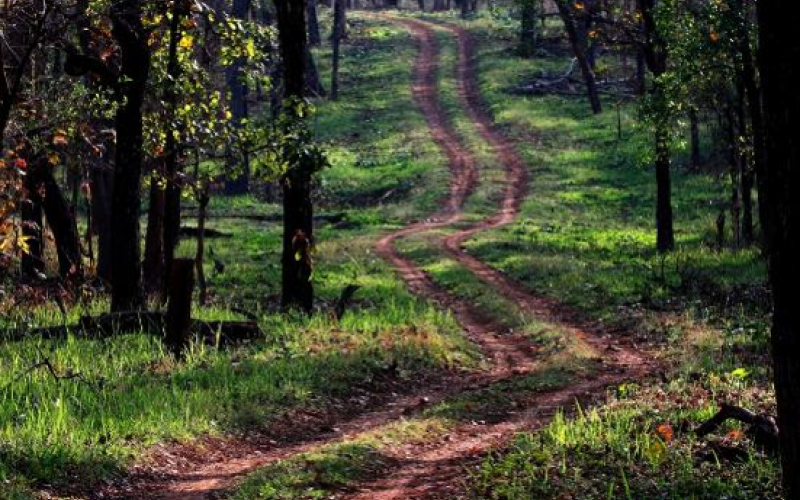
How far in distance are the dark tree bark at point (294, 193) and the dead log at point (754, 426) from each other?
877 centimetres

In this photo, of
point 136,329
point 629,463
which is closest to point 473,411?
point 629,463

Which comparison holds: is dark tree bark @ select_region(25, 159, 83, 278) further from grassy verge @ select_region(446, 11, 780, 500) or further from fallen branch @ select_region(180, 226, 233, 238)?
grassy verge @ select_region(446, 11, 780, 500)

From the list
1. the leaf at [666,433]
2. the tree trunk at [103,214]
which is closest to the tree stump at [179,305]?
the leaf at [666,433]

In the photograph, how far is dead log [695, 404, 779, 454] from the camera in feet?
29.2

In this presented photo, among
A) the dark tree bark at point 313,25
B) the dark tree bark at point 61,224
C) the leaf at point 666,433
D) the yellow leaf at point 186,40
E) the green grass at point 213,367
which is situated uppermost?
the dark tree bark at point 313,25

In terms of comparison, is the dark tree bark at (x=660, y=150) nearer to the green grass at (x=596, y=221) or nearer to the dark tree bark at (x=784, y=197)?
the green grass at (x=596, y=221)

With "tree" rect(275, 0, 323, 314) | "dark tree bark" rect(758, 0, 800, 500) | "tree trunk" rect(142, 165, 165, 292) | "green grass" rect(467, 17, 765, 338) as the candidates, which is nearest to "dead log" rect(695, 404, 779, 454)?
"dark tree bark" rect(758, 0, 800, 500)

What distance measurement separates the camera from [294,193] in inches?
727

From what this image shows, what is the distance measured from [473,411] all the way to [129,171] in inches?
287

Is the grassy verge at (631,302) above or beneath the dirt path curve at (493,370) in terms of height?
above

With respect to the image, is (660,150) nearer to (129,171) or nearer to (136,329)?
(129,171)

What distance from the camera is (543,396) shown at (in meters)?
13.8

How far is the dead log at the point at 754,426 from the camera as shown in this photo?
8.91 metres

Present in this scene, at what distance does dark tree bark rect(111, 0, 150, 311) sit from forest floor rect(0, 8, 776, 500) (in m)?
2.83
